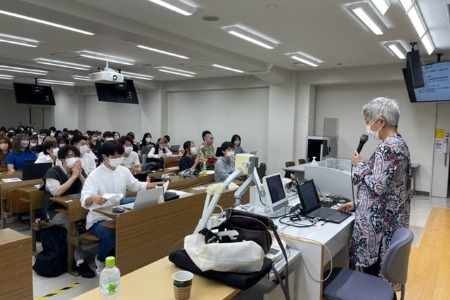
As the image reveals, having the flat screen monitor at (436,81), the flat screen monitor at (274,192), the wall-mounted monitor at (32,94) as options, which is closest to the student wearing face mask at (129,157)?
the flat screen monitor at (274,192)

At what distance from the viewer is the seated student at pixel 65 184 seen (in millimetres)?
3478

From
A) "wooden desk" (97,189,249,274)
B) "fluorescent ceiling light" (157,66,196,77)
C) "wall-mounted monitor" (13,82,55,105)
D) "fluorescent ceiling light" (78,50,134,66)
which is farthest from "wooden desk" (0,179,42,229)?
"wall-mounted monitor" (13,82,55,105)

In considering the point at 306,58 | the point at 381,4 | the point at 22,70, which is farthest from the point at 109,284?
the point at 22,70

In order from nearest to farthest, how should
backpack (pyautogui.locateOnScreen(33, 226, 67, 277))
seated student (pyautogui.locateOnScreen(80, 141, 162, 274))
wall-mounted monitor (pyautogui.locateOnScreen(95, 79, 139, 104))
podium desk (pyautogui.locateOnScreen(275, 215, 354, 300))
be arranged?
podium desk (pyautogui.locateOnScreen(275, 215, 354, 300)), seated student (pyautogui.locateOnScreen(80, 141, 162, 274)), backpack (pyautogui.locateOnScreen(33, 226, 67, 277)), wall-mounted monitor (pyautogui.locateOnScreen(95, 79, 139, 104))

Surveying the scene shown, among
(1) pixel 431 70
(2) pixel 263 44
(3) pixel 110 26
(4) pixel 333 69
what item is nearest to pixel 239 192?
(3) pixel 110 26

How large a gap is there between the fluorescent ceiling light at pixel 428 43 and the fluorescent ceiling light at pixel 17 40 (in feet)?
22.0

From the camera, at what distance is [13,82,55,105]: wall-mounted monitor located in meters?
10.0

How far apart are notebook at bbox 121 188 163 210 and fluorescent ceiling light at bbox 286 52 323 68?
4.61m

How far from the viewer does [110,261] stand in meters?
1.47

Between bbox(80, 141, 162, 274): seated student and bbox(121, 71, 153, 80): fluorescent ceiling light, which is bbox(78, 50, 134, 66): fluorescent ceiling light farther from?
bbox(80, 141, 162, 274): seated student

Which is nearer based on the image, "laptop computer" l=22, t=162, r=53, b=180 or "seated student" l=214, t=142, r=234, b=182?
"laptop computer" l=22, t=162, r=53, b=180

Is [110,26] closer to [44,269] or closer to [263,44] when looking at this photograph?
[263,44]

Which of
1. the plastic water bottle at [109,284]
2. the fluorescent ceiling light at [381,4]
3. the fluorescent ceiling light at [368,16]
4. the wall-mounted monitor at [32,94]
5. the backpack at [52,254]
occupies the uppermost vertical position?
the fluorescent ceiling light at [368,16]

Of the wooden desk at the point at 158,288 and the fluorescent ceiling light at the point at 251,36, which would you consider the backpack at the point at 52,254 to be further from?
the fluorescent ceiling light at the point at 251,36
